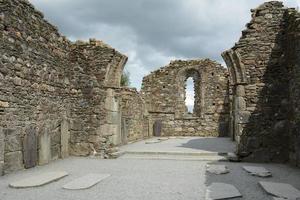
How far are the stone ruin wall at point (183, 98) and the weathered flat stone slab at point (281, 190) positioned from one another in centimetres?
1293

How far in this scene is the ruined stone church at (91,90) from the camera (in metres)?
6.92

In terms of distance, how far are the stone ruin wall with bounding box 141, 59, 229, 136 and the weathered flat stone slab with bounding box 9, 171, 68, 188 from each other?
41.4 ft

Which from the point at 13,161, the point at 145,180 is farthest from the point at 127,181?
the point at 13,161

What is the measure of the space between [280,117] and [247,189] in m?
3.71

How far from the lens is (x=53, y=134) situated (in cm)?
854

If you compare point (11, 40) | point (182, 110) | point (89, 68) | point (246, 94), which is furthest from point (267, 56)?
point (182, 110)

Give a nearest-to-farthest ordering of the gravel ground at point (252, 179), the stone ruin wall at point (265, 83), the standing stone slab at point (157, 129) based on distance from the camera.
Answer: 1. the gravel ground at point (252, 179)
2. the stone ruin wall at point (265, 83)
3. the standing stone slab at point (157, 129)

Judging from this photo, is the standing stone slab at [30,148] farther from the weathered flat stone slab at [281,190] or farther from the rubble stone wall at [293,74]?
the rubble stone wall at [293,74]

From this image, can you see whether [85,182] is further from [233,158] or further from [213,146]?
[213,146]

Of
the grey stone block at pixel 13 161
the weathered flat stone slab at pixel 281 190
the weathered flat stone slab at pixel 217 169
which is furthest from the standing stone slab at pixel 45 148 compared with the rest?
the weathered flat stone slab at pixel 281 190

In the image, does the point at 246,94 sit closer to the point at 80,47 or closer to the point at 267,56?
the point at 267,56

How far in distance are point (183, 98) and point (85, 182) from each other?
14.5 meters

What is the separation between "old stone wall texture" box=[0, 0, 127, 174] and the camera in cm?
671

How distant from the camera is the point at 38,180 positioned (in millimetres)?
5727
